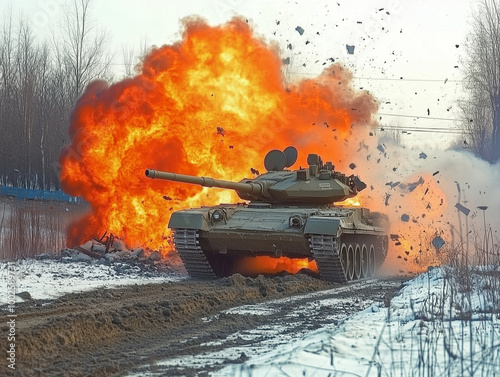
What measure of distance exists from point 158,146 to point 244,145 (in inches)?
101

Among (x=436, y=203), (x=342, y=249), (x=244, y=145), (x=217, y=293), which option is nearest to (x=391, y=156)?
(x=436, y=203)

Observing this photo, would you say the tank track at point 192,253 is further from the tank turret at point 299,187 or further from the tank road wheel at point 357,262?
the tank road wheel at point 357,262

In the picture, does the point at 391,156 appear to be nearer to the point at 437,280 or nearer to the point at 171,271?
the point at 171,271

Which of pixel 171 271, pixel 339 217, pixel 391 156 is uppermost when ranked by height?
pixel 391 156

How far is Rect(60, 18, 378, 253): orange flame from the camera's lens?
20.0m

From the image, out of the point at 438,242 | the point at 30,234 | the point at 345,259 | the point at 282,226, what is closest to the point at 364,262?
the point at 345,259

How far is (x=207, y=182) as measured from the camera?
14125mm

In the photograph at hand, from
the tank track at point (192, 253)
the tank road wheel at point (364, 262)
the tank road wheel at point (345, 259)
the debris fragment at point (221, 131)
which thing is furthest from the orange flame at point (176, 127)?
the tank road wheel at point (345, 259)

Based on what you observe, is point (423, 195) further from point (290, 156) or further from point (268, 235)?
point (268, 235)

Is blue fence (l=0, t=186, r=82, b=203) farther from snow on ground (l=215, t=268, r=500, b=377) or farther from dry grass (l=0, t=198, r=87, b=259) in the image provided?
snow on ground (l=215, t=268, r=500, b=377)

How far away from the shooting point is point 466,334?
7.24 m

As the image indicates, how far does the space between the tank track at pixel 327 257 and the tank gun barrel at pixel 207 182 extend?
2224mm

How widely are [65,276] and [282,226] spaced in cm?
430

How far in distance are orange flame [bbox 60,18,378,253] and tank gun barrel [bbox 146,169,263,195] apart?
487cm
